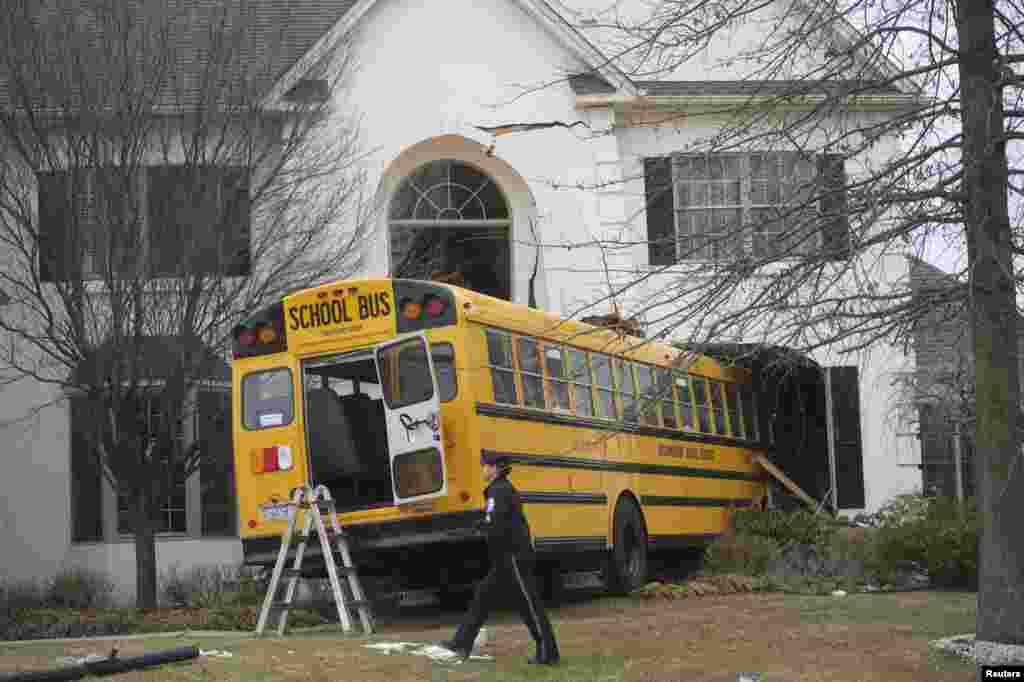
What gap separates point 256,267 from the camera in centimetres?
1945

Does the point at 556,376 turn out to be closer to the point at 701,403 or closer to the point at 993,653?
the point at 701,403

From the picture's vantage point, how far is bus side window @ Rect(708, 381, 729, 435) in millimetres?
21984

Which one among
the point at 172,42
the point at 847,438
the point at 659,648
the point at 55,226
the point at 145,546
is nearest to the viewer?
the point at 659,648

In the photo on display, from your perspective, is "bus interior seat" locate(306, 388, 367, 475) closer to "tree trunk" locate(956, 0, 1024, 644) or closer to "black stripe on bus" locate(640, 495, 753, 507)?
"black stripe on bus" locate(640, 495, 753, 507)

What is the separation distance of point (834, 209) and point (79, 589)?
1393cm

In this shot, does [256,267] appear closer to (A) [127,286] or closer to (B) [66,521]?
(A) [127,286]

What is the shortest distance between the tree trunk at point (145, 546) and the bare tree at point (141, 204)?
18mm

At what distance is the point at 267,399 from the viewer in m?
16.0

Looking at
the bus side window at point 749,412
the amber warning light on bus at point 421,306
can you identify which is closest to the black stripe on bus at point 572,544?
the amber warning light on bus at point 421,306

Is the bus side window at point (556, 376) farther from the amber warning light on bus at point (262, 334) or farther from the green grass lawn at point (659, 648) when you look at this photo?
the amber warning light on bus at point (262, 334)

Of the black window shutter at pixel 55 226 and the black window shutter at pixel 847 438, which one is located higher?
the black window shutter at pixel 55 226

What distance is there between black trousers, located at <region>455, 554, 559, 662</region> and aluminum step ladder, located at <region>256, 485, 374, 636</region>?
2573 mm

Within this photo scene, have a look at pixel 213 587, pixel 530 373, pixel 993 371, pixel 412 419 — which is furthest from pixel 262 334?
pixel 993 371

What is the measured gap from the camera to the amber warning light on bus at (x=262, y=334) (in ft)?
52.4
